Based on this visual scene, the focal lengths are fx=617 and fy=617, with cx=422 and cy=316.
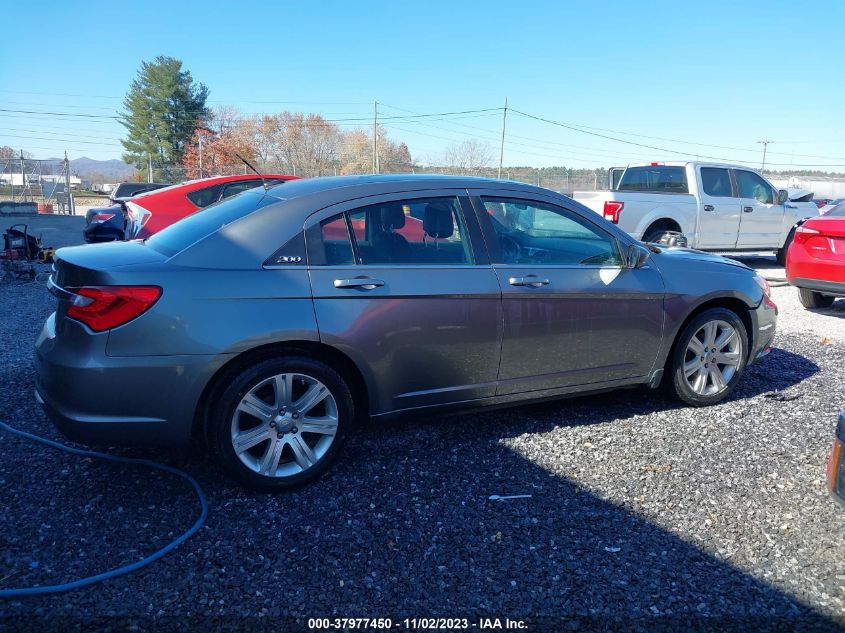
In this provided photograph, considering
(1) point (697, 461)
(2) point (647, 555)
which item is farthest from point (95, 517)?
(1) point (697, 461)

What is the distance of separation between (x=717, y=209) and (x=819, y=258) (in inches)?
147

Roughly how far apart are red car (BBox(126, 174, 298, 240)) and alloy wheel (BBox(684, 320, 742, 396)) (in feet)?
16.0

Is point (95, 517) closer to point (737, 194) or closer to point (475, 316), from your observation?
point (475, 316)

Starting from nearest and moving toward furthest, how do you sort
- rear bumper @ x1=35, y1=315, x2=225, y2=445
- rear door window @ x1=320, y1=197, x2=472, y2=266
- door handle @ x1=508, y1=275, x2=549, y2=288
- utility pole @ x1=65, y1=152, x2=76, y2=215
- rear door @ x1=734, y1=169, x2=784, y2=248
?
rear bumper @ x1=35, y1=315, x2=225, y2=445 → rear door window @ x1=320, y1=197, x2=472, y2=266 → door handle @ x1=508, y1=275, x2=549, y2=288 → rear door @ x1=734, y1=169, x2=784, y2=248 → utility pole @ x1=65, y1=152, x2=76, y2=215

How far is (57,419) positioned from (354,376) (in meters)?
1.48

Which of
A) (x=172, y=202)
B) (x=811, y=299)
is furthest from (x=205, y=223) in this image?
(x=811, y=299)

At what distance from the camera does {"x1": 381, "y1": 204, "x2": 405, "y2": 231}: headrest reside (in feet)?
11.7

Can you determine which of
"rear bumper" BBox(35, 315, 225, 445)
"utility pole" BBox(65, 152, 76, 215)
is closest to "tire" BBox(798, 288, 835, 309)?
"rear bumper" BBox(35, 315, 225, 445)

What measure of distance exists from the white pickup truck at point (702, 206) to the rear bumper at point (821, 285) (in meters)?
2.67

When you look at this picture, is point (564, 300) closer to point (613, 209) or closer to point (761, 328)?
point (761, 328)

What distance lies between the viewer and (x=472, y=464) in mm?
3605

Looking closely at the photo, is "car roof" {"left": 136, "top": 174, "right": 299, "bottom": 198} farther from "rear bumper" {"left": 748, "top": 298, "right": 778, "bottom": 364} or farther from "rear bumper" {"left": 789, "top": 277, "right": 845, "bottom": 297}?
"rear bumper" {"left": 789, "top": 277, "right": 845, "bottom": 297}

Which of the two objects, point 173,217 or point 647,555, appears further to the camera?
point 173,217

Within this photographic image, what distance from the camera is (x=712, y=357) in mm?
4496
